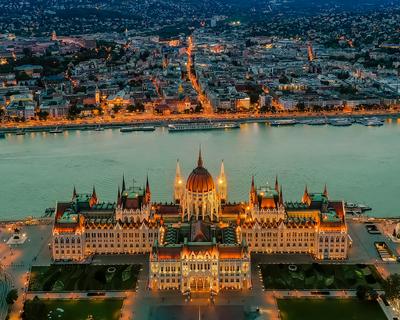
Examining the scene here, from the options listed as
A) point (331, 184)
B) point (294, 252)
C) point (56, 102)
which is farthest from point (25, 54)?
point (294, 252)

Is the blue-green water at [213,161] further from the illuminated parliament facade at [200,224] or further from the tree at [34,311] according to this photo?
the tree at [34,311]

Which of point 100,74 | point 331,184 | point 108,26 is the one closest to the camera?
point 331,184

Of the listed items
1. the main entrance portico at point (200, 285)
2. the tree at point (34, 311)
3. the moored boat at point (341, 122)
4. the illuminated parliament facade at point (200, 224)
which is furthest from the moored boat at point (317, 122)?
the tree at point (34, 311)

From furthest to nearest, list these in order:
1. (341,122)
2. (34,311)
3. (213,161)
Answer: (341,122)
(213,161)
(34,311)

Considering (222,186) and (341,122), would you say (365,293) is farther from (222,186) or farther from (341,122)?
(341,122)

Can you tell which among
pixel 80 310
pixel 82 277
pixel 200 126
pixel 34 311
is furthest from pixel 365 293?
pixel 200 126

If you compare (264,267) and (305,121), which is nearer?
(264,267)

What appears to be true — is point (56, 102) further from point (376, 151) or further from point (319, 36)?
point (319, 36)
